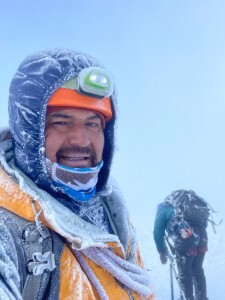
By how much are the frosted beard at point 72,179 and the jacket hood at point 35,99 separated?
0.18 ft

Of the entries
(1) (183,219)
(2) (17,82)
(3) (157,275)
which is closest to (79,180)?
(2) (17,82)

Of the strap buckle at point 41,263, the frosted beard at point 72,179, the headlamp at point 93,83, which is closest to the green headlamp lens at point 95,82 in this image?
the headlamp at point 93,83

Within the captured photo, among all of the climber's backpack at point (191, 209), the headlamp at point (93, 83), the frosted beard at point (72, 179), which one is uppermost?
the headlamp at point (93, 83)

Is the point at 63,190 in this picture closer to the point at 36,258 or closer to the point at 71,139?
the point at 71,139

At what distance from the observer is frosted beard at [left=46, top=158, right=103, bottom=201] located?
2.33 metres

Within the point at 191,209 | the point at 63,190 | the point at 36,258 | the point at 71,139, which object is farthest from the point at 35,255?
the point at 191,209

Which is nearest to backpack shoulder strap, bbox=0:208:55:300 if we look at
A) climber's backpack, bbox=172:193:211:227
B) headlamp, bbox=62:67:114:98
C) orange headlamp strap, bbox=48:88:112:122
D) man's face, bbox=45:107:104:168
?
man's face, bbox=45:107:104:168

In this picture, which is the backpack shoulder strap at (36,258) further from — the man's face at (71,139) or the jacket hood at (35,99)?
the man's face at (71,139)

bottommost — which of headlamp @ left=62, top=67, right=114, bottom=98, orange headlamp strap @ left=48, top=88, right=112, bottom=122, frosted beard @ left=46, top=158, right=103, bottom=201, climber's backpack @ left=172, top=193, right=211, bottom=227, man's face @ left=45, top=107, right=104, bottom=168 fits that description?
climber's backpack @ left=172, top=193, right=211, bottom=227

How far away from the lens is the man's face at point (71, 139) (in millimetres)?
2408

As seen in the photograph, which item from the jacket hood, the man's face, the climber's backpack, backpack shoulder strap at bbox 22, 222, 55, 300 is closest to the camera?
backpack shoulder strap at bbox 22, 222, 55, 300

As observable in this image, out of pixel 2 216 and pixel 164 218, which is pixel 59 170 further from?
pixel 164 218

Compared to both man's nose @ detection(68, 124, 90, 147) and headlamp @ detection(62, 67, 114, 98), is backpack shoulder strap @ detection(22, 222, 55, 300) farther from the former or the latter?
headlamp @ detection(62, 67, 114, 98)

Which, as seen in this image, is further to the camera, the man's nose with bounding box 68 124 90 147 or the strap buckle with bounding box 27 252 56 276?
the man's nose with bounding box 68 124 90 147
